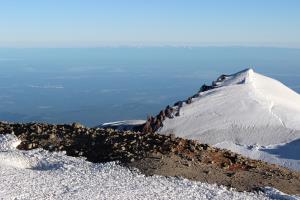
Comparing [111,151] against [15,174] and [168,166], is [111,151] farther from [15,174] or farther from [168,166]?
[15,174]

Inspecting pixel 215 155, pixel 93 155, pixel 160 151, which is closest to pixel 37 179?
pixel 93 155

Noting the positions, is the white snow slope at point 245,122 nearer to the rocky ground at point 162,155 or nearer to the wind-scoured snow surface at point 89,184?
the rocky ground at point 162,155

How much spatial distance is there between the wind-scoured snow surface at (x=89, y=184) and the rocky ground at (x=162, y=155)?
25.7 inches

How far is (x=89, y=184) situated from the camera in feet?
56.5

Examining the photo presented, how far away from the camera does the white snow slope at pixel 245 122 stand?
39.4 m

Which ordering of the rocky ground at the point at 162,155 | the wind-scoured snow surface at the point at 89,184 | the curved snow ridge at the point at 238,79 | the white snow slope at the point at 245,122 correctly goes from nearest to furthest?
the wind-scoured snow surface at the point at 89,184 < the rocky ground at the point at 162,155 < the white snow slope at the point at 245,122 < the curved snow ridge at the point at 238,79

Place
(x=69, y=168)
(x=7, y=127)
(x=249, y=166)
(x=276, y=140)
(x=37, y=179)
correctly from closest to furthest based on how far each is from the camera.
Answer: (x=37, y=179), (x=69, y=168), (x=249, y=166), (x=7, y=127), (x=276, y=140)

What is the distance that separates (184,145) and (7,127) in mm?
8186

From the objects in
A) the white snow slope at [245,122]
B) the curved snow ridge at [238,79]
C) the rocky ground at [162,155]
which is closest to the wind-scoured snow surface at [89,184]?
the rocky ground at [162,155]

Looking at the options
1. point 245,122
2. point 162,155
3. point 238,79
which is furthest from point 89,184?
point 238,79

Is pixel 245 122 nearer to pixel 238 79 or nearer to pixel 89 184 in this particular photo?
pixel 238 79

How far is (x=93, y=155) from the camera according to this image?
20297 mm

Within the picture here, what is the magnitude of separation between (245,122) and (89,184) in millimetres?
28277

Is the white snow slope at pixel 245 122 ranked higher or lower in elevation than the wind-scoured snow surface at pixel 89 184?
lower
